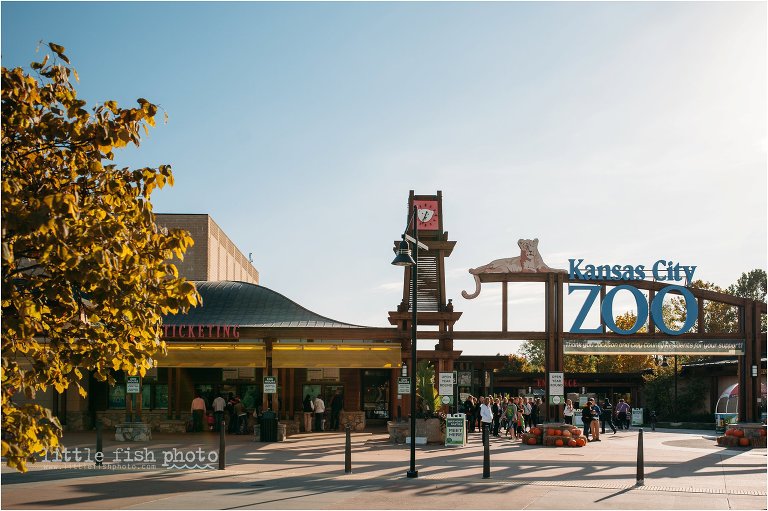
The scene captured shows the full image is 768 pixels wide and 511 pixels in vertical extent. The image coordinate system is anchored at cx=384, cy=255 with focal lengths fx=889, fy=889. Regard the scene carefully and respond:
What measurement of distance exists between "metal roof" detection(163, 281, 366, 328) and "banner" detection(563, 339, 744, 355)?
8914 millimetres

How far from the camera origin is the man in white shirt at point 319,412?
3472 centimetres

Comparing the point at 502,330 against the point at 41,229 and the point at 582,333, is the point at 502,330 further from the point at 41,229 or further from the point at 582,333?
the point at 41,229

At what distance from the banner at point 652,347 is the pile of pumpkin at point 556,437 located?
6.99 m

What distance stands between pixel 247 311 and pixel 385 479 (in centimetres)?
2086

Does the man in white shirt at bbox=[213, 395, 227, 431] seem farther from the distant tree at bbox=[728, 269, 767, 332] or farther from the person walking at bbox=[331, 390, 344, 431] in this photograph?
the distant tree at bbox=[728, 269, 767, 332]

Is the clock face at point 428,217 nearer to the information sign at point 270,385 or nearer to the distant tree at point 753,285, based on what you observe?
the information sign at point 270,385

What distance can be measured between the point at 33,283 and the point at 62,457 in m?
14.9

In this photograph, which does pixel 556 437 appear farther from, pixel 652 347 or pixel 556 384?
pixel 652 347

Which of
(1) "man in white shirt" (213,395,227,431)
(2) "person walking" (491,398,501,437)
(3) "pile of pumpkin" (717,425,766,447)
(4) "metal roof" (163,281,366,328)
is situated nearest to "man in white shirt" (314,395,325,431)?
(4) "metal roof" (163,281,366,328)

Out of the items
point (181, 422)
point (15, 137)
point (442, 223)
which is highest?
point (442, 223)

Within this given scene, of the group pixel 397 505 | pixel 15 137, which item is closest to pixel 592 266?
pixel 397 505

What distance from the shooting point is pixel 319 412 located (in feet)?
114

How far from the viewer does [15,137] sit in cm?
891

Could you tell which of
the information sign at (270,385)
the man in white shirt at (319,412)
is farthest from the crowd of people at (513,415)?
the information sign at (270,385)
